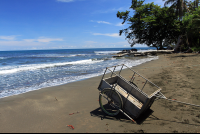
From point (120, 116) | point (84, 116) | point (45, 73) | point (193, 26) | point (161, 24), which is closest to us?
point (120, 116)

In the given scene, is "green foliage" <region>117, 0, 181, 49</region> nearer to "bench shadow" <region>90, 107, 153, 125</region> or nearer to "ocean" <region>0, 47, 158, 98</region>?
"ocean" <region>0, 47, 158, 98</region>


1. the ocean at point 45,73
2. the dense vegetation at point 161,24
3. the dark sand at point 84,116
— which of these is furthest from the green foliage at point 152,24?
the dark sand at point 84,116

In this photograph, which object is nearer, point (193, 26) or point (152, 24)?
point (193, 26)

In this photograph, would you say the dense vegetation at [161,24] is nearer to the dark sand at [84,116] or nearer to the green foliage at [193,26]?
the green foliage at [193,26]

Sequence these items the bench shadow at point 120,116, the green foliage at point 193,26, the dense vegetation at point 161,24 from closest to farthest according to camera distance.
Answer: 1. the bench shadow at point 120,116
2. the green foliage at point 193,26
3. the dense vegetation at point 161,24

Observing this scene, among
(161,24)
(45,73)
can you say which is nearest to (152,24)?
(161,24)

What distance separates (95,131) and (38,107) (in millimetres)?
2528

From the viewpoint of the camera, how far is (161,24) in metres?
30.8

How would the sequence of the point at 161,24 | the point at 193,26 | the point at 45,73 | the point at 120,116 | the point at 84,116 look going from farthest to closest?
the point at 161,24, the point at 193,26, the point at 45,73, the point at 84,116, the point at 120,116

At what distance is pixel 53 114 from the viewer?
4074mm

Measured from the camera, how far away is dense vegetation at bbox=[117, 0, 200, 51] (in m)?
27.3

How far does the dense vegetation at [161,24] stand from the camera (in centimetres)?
2727

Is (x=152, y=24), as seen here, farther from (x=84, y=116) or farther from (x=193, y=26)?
(x=84, y=116)

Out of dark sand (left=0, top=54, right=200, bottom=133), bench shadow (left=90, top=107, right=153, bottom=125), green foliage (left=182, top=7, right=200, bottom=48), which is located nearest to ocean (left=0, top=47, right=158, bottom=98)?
dark sand (left=0, top=54, right=200, bottom=133)
